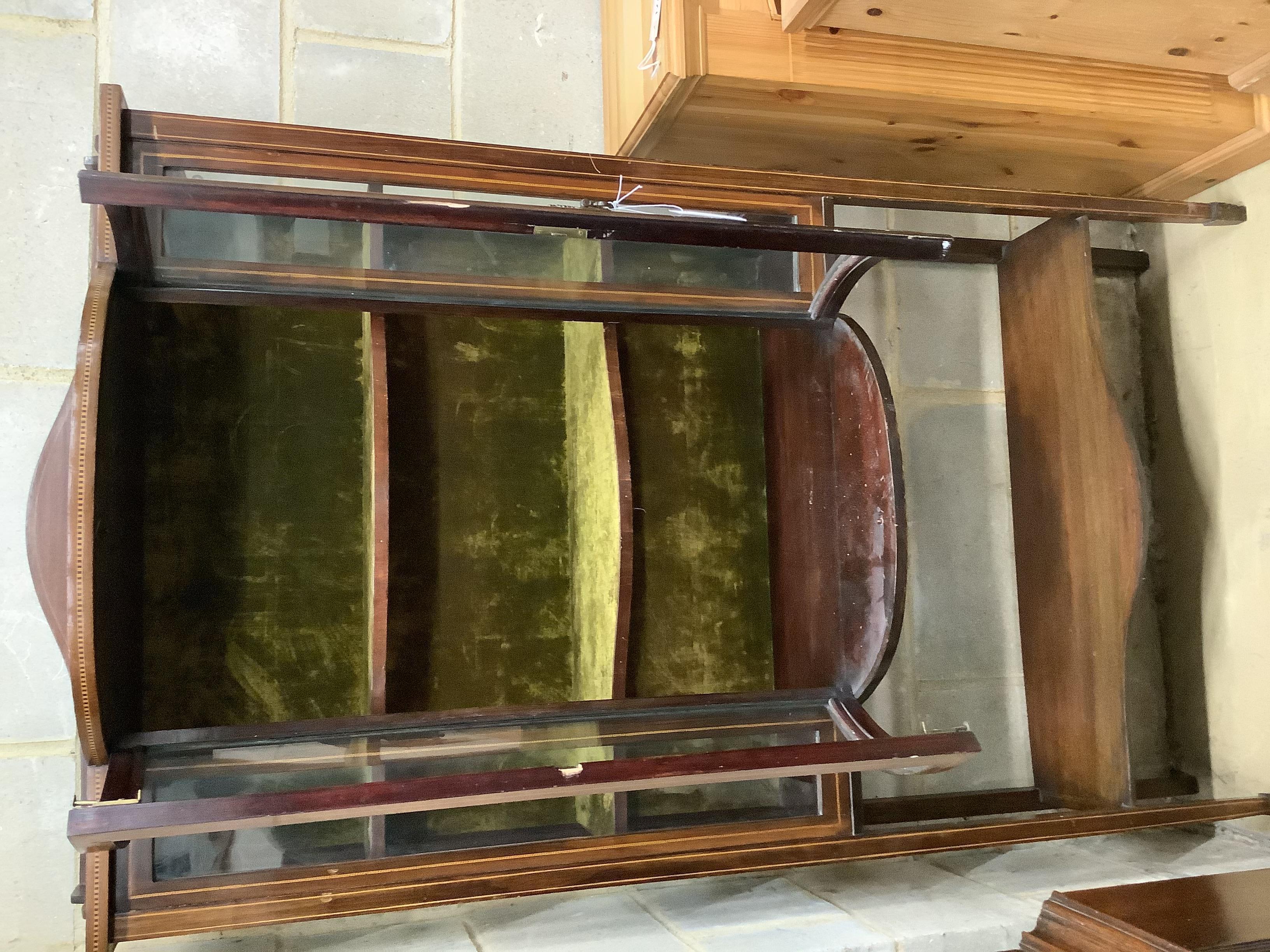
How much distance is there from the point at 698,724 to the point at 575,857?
0.33 meters

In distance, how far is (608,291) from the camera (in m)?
1.78

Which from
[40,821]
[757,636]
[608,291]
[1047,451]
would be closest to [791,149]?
[608,291]

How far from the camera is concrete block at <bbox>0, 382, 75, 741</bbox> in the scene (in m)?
1.80

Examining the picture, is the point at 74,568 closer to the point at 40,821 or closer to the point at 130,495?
the point at 130,495

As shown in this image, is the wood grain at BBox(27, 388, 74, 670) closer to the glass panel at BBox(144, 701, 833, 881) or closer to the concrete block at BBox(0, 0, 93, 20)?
the glass panel at BBox(144, 701, 833, 881)

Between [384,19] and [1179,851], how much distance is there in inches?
100.0

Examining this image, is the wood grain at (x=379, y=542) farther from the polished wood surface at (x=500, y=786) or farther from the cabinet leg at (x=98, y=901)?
the cabinet leg at (x=98, y=901)

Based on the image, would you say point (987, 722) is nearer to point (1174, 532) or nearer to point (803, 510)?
point (1174, 532)

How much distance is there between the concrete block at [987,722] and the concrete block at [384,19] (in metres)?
2.00

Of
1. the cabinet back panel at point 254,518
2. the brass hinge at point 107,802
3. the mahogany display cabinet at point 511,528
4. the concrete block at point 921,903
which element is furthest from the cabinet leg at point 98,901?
the concrete block at point 921,903

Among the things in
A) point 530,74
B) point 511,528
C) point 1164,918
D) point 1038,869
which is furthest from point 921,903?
point 530,74

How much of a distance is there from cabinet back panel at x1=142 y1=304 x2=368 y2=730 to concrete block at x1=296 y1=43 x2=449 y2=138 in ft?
1.64

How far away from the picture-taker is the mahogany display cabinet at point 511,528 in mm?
1363

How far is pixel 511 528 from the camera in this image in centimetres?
200
